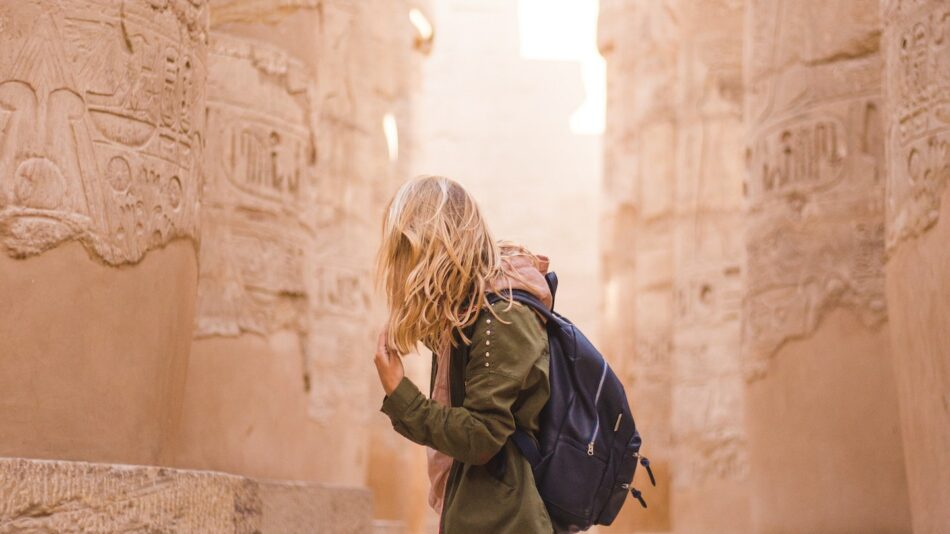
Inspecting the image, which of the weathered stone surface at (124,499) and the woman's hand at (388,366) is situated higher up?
the woman's hand at (388,366)

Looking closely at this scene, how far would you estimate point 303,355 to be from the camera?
7855 mm

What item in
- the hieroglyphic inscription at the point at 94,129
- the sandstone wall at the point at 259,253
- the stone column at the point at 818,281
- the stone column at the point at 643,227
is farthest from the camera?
the stone column at the point at 643,227

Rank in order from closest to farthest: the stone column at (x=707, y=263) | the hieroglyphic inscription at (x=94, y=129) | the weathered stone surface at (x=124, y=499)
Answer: the weathered stone surface at (x=124, y=499) → the hieroglyphic inscription at (x=94, y=129) → the stone column at (x=707, y=263)

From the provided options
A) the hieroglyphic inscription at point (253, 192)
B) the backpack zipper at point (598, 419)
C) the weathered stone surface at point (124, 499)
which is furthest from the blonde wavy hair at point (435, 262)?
the hieroglyphic inscription at point (253, 192)

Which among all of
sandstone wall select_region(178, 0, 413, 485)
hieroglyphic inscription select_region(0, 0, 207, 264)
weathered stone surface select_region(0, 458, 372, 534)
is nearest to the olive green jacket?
weathered stone surface select_region(0, 458, 372, 534)

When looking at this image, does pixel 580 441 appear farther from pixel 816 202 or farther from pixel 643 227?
pixel 643 227

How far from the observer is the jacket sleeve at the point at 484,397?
2826 mm

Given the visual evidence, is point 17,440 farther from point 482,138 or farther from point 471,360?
point 482,138

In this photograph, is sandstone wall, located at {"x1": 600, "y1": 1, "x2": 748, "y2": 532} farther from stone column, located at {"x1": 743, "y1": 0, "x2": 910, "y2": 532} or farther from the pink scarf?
the pink scarf

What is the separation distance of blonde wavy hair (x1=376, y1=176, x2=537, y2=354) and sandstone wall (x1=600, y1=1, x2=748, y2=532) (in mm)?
8400

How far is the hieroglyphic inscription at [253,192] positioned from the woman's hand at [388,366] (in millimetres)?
4337

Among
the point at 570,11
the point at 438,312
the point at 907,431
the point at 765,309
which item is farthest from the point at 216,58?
the point at 570,11

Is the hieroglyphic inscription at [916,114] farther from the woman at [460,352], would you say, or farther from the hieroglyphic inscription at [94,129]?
the hieroglyphic inscription at [94,129]

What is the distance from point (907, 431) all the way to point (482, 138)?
806 inches
